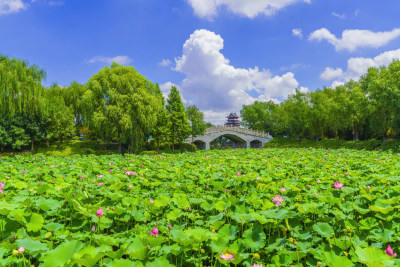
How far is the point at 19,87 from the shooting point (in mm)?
18641

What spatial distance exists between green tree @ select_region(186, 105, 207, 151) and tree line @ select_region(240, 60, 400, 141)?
12.6 meters

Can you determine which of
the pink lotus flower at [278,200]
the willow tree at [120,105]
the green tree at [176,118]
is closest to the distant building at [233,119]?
the green tree at [176,118]

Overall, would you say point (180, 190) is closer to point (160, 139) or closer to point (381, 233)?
point (381, 233)

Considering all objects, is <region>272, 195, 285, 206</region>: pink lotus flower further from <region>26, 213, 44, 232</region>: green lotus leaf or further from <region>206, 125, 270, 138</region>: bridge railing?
<region>206, 125, 270, 138</region>: bridge railing

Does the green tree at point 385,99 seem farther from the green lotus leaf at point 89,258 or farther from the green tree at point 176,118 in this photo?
the green lotus leaf at point 89,258

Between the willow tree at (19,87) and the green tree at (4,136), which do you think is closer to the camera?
the willow tree at (19,87)

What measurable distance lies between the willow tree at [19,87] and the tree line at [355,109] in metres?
29.5

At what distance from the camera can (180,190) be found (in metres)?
3.41

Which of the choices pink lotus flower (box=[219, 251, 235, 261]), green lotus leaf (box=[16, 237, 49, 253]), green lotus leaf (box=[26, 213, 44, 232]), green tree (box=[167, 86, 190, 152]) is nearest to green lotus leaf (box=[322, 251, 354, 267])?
pink lotus flower (box=[219, 251, 235, 261])

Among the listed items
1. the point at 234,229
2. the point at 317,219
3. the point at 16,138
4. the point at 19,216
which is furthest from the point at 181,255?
the point at 16,138

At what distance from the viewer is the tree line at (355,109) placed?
19219mm

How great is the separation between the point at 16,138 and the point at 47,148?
3.12 m

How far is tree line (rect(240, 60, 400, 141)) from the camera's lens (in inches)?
757

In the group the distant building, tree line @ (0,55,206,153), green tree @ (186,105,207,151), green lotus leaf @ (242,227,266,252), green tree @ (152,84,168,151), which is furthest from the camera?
the distant building
